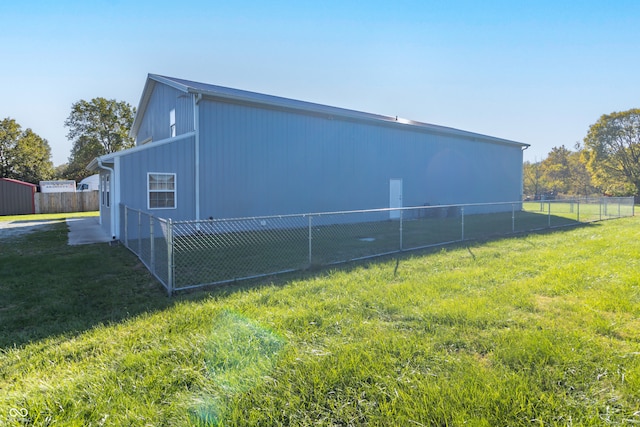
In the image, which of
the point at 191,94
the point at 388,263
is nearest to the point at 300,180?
the point at 191,94

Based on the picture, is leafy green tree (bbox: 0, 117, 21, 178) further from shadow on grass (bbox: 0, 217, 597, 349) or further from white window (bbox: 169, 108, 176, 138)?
shadow on grass (bbox: 0, 217, 597, 349)

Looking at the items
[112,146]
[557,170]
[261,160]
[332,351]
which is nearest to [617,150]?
[557,170]

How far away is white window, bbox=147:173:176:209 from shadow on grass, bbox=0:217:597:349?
2.26 metres

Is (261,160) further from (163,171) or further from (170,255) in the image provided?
(170,255)

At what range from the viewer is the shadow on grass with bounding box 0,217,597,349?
3.77 m

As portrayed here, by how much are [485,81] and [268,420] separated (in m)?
15.5

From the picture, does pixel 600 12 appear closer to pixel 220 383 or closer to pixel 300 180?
pixel 300 180

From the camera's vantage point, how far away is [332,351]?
291cm

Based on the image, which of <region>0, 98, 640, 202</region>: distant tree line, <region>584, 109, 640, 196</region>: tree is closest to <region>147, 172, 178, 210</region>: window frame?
<region>0, 98, 640, 202</region>: distant tree line

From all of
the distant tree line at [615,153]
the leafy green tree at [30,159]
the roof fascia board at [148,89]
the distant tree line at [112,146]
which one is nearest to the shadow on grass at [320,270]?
the roof fascia board at [148,89]

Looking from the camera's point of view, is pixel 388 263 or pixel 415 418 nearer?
pixel 415 418

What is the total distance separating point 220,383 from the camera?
249 cm

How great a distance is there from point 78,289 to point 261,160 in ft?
24.6

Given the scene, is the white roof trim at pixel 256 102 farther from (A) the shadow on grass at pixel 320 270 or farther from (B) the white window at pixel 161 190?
(A) the shadow on grass at pixel 320 270
